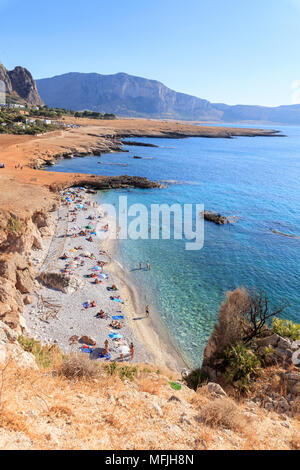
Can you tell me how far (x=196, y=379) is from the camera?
10.3 m

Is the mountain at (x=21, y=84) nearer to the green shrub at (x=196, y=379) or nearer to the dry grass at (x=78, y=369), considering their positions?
the dry grass at (x=78, y=369)

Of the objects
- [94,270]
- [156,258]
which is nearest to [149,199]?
[156,258]

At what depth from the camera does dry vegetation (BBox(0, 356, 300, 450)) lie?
16.9 feet

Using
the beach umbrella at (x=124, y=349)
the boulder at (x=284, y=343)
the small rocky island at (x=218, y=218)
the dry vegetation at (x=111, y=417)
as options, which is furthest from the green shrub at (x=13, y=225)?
the small rocky island at (x=218, y=218)

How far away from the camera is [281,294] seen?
68.7 ft

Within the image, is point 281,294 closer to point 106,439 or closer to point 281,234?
point 281,234

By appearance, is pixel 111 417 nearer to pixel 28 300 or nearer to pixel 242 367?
pixel 242 367

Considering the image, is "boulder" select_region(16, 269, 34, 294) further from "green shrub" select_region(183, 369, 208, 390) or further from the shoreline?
"green shrub" select_region(183, 369, 208, 390)

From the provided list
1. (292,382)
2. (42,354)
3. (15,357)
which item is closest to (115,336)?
(42,354)

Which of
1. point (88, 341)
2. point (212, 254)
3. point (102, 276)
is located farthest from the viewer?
point (212, 254)

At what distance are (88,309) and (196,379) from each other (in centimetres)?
989

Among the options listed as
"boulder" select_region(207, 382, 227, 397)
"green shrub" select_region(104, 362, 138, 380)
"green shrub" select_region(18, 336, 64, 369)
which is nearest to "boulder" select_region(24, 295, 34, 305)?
"green shrub" select_region(18, 336, 64, 369)

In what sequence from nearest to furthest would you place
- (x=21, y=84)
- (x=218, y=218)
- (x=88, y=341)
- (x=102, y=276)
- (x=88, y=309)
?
(x=88, y=341)
(x=88, y=309)
(x=102, y=276)
(x=218, y=218)
(x=21, y=84)

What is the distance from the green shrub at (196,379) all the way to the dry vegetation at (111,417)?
202 centimetres
